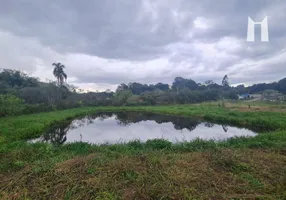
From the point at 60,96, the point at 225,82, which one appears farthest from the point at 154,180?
the point at 225,82

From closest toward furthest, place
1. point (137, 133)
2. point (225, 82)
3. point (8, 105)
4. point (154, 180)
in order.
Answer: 1. point (154, 180)
2. point (137, 133)
3. point (8, 105)
4. point (225, 82)

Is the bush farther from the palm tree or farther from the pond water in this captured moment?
the palm tree

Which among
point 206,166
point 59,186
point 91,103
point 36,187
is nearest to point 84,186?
point 59,186

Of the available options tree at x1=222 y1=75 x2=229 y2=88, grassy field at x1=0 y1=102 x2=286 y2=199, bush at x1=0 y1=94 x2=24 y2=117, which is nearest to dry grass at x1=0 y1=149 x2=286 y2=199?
grassy field at x1=0 y1=102 x2=286 y2=199

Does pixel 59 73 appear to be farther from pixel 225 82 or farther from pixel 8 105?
pixel 225 82

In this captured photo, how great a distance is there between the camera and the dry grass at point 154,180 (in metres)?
2.32

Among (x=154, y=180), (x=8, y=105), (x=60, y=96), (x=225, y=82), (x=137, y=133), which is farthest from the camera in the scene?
(x=225, y=82)

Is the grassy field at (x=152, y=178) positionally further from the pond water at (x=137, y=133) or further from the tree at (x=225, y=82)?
the tree at (x=225, y=82)

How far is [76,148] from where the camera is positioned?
538 cm

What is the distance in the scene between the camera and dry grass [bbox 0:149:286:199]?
2.32m

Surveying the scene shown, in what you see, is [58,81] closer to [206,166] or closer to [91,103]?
[91,103]

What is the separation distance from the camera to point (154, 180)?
2.62 meters

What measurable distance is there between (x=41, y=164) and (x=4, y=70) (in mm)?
41353

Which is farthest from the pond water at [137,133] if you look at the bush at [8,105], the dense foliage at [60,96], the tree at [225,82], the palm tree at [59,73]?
the tree at [225,82]
